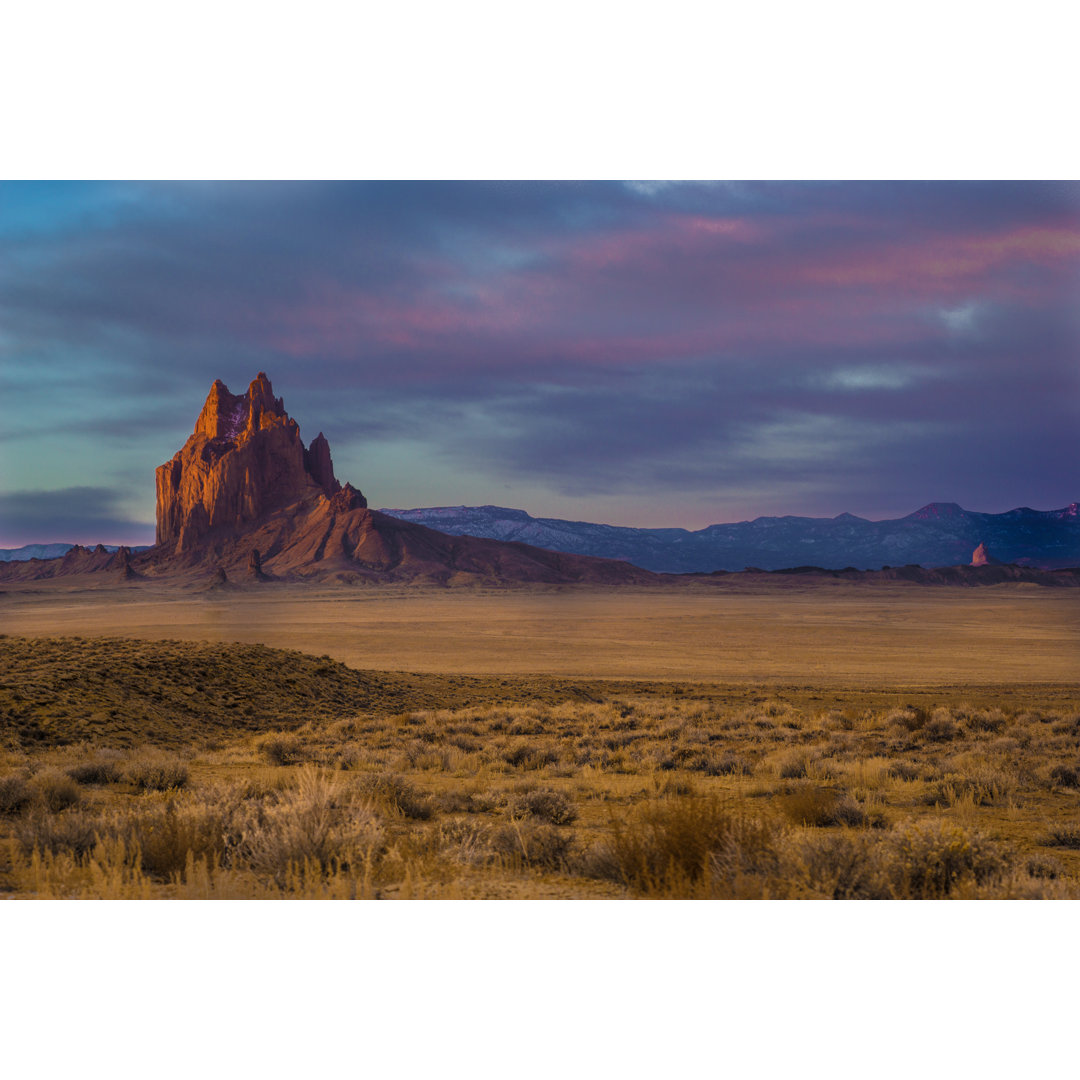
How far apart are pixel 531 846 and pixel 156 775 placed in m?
5.54

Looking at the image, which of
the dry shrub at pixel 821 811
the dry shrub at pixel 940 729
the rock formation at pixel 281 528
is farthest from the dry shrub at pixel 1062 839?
the rock formation at pixel 281 528

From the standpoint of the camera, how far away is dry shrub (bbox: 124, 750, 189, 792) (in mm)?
Answer: 8859

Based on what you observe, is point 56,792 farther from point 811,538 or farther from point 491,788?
point 811,538

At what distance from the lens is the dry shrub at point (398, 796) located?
24.8 ft

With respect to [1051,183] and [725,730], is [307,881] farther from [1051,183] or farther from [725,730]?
[1051,183]

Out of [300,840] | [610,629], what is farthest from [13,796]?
[610,629]

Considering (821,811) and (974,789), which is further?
(974,789)

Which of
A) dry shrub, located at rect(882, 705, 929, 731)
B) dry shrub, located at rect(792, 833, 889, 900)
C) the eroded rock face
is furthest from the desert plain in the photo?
the eroded rock face

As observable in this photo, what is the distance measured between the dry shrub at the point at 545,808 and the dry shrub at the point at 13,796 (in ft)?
16.4

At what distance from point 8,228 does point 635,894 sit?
1299 cm

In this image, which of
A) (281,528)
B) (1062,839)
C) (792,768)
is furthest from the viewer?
(281,528)

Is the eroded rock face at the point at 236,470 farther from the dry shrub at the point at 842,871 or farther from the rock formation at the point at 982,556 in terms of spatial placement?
the rock formation at the point at 982,556

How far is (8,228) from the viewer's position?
440 inches

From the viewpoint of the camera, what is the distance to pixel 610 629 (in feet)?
152
